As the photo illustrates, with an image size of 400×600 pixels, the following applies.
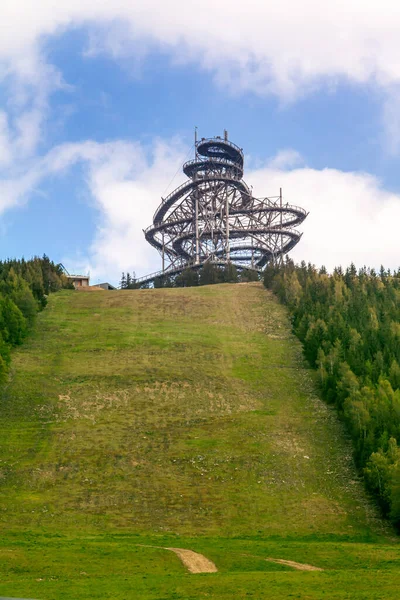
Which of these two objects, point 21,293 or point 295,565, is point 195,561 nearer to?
point 295,565

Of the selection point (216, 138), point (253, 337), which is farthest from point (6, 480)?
point (216, 138)

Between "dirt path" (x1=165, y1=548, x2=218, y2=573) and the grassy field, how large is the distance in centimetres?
52

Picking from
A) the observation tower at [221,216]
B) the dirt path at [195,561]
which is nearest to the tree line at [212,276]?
the observation tower at [221,216]

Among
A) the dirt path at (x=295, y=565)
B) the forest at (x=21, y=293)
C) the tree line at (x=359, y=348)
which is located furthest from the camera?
the forest at (x=21, y=293)

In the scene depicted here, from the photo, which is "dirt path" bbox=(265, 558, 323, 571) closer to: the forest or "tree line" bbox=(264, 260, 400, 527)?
"tree line" bbox=(264, 260, 400, 527)

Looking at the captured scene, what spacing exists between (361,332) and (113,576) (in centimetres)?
5591

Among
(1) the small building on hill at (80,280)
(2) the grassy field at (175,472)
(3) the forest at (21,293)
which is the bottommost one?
(2) the grassy field at (175,472)

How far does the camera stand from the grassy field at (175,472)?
30562 mm

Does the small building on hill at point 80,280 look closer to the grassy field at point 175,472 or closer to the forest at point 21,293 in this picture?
the forest at point 21,293

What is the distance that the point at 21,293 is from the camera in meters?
90.9

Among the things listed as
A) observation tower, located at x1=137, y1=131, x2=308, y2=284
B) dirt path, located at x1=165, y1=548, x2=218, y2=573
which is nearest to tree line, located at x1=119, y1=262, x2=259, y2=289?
observation tower, located at x1=137, y1=131, x2=308, y2=284

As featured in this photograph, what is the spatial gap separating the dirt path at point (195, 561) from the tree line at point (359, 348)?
628 inches

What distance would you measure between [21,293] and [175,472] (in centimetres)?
4538

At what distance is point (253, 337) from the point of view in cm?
8981
